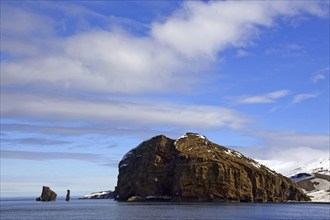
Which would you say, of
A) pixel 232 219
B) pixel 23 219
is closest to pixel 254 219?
pixel 232 219

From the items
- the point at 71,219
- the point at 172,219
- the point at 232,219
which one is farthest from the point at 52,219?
the point at 232,219

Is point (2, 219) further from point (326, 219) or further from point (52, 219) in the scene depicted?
point (326, 219)

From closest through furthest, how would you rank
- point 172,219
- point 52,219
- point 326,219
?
1. point 172,219
2. point 326,219
3. point 52,219

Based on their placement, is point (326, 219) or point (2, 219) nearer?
point (326, 219)

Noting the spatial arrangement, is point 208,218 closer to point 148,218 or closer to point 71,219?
point 148,218

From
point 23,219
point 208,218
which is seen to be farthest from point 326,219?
point 23,219

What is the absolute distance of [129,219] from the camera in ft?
365

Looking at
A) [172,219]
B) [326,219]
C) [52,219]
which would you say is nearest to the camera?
[172,219]

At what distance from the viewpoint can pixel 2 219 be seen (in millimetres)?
125312

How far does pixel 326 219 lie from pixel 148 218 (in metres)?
41.5

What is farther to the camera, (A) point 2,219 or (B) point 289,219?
(A) point 2,219

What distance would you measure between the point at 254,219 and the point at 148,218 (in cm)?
2411

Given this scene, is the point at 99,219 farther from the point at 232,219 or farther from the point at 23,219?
the point at 232,219

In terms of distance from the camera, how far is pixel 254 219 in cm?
10962
